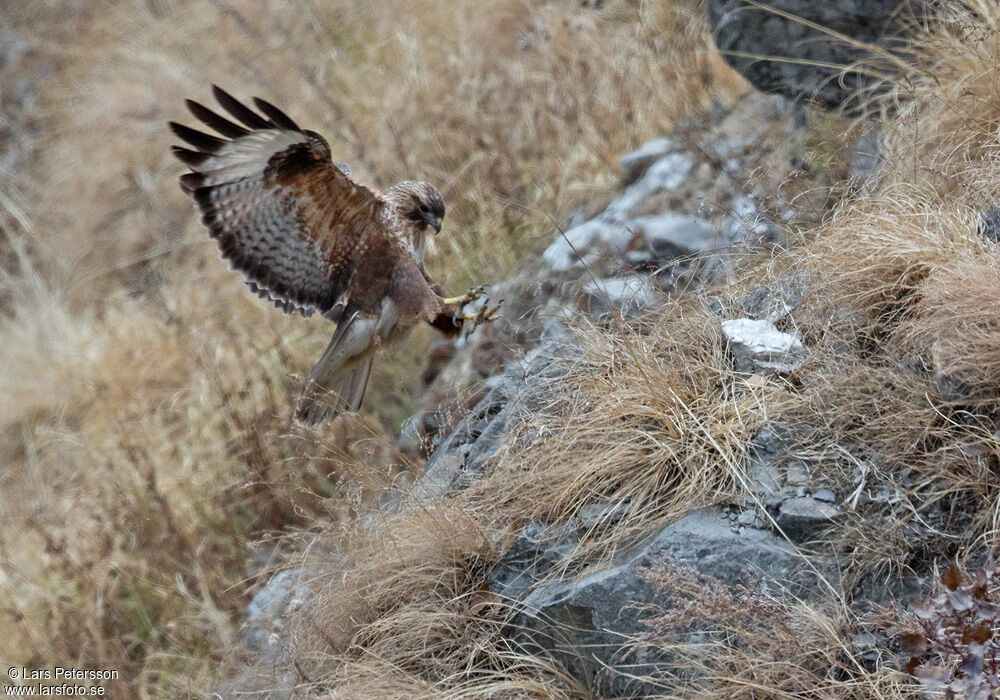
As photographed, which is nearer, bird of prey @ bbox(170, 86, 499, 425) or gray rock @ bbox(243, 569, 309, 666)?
gray rock @ bbox(243, 569, 309, 666)

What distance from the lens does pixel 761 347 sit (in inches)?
114

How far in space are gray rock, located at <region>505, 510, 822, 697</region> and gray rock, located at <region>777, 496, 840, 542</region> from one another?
0.04 meters

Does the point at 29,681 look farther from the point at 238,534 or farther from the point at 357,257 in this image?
the point at 357,257

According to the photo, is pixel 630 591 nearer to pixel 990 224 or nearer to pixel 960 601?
pixel 960 601

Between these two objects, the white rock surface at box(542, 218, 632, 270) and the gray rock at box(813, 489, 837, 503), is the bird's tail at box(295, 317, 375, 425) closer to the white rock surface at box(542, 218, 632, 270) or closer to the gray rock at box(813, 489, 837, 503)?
the white rock surface at box(542, 218, 632, 270)

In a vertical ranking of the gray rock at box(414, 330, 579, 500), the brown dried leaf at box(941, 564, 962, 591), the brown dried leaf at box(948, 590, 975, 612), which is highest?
the gray rock at box(414, 330, 579, 500)

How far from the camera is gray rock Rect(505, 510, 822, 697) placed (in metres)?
2.42

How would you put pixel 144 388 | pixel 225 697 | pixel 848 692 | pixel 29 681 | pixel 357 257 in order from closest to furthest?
pixel 848 692 → pixel 225 697 → pixel 357 257 → pixel 29 681 → pixel 144 388

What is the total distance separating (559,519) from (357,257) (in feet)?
4.92

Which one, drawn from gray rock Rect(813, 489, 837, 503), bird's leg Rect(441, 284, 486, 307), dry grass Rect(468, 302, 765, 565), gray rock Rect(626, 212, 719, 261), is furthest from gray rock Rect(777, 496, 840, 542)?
gray rock Rect(626, 212, 719, 261)

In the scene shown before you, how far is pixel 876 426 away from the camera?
8.29 ft

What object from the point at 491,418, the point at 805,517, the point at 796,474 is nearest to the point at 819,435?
the point at 796,474

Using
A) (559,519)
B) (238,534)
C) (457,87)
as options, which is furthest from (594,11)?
(559,519)

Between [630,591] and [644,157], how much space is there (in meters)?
3.09
